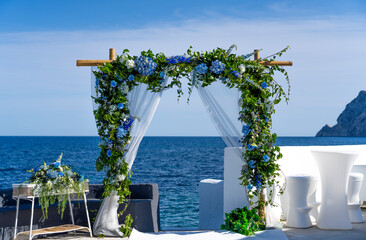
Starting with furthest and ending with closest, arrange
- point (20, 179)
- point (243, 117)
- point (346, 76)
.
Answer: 1. point (346, 76)
2. point (20, 179)
3. point (243, 117)

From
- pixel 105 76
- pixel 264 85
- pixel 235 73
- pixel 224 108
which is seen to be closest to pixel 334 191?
pixel 264 85

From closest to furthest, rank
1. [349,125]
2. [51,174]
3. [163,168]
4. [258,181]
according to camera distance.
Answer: [51,174] < [258,181] < [163,168] < [349,125]

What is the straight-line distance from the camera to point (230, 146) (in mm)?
5629

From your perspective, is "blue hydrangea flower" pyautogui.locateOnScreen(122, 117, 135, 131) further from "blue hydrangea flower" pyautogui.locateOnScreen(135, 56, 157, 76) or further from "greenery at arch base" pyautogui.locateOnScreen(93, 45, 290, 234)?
"blue hydrangea flower" pyautogui.locateOnScreen(135, 56, 157, 76)

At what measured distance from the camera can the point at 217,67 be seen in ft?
17.6

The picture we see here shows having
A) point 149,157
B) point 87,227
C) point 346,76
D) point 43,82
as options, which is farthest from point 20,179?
point 346,76

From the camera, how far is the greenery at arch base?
17.5ft

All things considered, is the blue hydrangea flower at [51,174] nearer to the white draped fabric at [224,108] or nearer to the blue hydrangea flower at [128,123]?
the blue hydrangea flower at [128,123]

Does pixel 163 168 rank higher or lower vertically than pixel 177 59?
lower

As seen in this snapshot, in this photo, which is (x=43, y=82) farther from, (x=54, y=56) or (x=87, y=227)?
(x=87, y=227)

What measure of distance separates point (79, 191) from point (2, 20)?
3474 centimetres

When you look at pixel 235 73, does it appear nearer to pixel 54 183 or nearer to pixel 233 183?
pixel 233 183

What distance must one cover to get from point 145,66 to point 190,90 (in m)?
0.59

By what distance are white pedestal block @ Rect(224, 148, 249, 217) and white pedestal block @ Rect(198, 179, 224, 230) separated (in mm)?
1191
